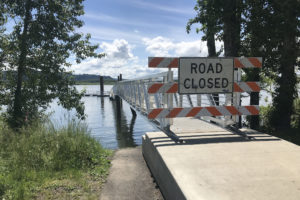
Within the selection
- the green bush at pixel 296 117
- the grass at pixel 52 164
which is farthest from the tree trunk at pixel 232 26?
the grass at pixel 52 164

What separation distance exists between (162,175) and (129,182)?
2.39ft

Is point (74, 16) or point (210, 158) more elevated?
point (74, 16)

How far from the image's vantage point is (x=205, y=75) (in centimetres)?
502

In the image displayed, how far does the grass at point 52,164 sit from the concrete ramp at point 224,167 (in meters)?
1.08

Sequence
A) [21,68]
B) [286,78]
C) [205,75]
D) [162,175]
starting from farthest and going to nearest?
[21,68] < [286,78] < [205,75] < [162,175]

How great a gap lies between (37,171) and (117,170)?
138 cm

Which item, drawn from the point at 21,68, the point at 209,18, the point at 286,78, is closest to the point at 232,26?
the point at 209,18

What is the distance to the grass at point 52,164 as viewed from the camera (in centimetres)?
362

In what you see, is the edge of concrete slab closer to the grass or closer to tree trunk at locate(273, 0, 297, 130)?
the grass

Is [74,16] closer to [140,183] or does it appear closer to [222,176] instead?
[140,183]

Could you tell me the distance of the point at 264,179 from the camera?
2904 millimetres

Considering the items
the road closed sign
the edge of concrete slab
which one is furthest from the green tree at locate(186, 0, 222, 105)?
the edge of concrete slab

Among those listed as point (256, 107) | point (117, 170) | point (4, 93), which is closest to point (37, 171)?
point (117, 170)

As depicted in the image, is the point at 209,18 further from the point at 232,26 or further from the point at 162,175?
the point at 162,175
